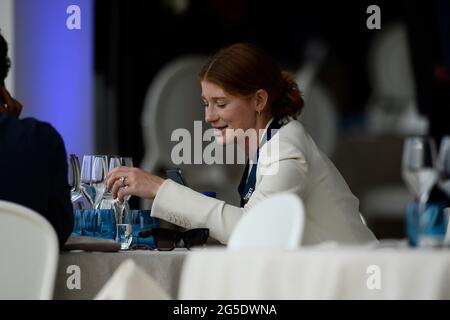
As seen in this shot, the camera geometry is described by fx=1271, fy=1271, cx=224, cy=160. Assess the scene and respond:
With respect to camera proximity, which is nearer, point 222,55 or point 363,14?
point 222,55

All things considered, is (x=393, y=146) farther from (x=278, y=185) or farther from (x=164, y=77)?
(x=278, y=185)

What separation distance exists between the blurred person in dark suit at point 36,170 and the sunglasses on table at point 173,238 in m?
0.30

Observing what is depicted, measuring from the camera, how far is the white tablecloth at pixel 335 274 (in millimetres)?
2213

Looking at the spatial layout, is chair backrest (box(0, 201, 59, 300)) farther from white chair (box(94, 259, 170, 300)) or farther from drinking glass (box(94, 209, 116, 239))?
white chair (box(94, 259, 170, 300))

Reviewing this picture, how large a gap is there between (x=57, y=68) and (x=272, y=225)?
4.41 metres

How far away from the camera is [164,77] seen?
7.32 metres

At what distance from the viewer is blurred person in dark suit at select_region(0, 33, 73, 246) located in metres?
3.14

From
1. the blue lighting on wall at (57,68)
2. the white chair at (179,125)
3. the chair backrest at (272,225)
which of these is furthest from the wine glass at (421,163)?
the blue lighting on wall at (57,68)

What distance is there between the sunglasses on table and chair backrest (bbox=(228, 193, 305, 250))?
0.68 meters

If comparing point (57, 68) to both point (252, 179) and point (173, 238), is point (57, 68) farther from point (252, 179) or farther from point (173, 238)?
point (173, 238)

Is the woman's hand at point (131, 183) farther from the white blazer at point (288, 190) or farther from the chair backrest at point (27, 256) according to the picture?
the chair backrest at point (27, 256)

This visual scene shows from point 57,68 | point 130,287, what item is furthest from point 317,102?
point 130,287

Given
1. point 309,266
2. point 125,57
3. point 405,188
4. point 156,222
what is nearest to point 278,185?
point 156,222
